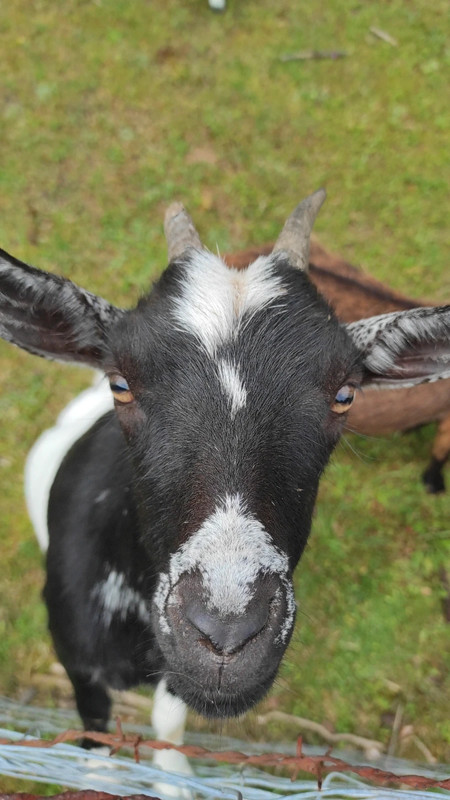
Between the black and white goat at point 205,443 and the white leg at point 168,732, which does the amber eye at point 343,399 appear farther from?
the white leg at point 168,732

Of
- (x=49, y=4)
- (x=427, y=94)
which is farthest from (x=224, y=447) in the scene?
(x=49, y=4)

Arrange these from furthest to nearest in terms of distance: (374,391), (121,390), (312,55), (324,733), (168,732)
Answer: (312,55) < (324,733) < (374,391) < (168,732) < (121,390)

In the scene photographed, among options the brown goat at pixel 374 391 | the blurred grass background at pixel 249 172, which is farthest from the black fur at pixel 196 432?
the blurred grass background at pixel 249 172

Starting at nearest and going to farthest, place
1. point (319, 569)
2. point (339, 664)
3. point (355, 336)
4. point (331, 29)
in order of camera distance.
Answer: point (355, 336) → point (339, 664) → point (319, 569) → point (331, 29)

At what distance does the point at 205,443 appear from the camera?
216 cm

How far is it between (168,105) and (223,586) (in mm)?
Result: 5814

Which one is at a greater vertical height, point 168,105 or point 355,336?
point 168,105

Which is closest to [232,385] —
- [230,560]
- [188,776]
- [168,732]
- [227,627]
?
[230,560]

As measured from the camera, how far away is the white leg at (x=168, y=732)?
12.2ft

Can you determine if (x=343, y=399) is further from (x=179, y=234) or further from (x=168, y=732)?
(x=168, y=732)

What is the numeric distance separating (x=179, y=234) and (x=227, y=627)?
6.52 ft

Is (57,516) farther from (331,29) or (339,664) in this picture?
(331,29)

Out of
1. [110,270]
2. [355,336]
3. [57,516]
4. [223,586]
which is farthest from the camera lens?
[110,270]

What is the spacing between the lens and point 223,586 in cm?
188
